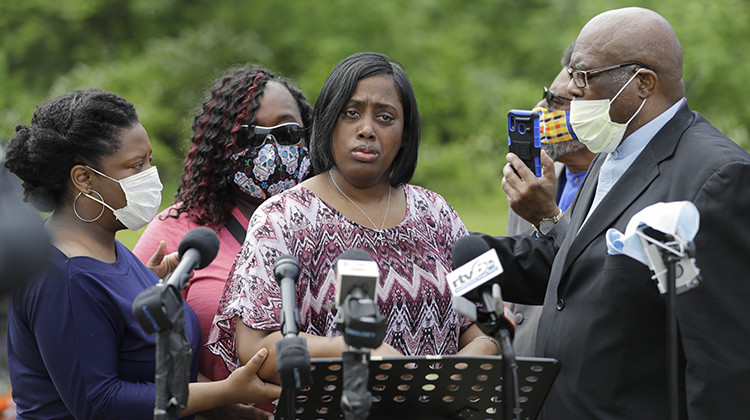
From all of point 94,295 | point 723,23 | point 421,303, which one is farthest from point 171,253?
point 723,23

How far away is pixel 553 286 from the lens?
3.76m

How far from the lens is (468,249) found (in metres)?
2.89

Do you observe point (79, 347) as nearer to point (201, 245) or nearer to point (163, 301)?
point (201, 245)

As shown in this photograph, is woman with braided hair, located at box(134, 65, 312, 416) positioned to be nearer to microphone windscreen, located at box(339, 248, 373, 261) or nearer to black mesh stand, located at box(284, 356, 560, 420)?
black mesh stand, located at box(284, 356, 560, 420)

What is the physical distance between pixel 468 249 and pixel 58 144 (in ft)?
6.07

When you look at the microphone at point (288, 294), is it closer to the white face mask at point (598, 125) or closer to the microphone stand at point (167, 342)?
the microphone stand at point (167, 342)

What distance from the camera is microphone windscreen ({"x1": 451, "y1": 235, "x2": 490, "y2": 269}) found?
9.47ft

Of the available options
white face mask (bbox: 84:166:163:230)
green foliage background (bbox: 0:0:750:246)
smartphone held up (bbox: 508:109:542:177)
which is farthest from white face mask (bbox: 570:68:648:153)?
green foliage background (bbox: 0:0:750:246)

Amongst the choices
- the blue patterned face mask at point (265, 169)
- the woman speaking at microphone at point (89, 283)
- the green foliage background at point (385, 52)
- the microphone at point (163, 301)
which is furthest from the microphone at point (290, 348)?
the green foliage background at point (385, 52)

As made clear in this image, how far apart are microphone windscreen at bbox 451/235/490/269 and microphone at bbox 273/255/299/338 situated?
56 centimetres

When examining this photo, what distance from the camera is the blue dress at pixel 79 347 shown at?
3.26 metres

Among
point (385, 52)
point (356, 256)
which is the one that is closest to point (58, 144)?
point (356, 256)

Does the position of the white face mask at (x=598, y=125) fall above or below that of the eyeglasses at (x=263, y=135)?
above

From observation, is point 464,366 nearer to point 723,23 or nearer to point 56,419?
point 56,419
